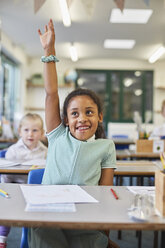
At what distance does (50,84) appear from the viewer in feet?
4.53

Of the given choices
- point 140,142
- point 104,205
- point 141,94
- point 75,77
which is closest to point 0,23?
point 75,77

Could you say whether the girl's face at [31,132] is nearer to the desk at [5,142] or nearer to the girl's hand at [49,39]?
the girl's hand at [49,39]

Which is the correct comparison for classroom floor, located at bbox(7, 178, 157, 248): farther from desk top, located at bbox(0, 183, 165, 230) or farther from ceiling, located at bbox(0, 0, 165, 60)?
ceiling, located at bbox(0, 0, 165, 60)

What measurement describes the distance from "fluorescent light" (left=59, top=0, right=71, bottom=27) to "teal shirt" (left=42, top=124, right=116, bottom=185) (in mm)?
3320

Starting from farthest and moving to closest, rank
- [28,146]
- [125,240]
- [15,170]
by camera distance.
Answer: [28,146], [125,240], [15,170]

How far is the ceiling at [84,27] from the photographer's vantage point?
4.50 metres

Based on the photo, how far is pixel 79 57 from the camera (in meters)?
8.11

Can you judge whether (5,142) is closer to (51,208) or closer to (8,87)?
(8,87)

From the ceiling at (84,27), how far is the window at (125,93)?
2.94ft

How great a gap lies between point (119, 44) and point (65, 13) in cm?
236

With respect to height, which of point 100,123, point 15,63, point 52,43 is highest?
point 15,63

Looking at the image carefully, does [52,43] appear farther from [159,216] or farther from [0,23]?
[0,23]

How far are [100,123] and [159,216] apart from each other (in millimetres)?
792

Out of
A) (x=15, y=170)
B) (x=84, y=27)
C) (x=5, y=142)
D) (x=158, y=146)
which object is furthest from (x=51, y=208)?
(x=84, y=27)
